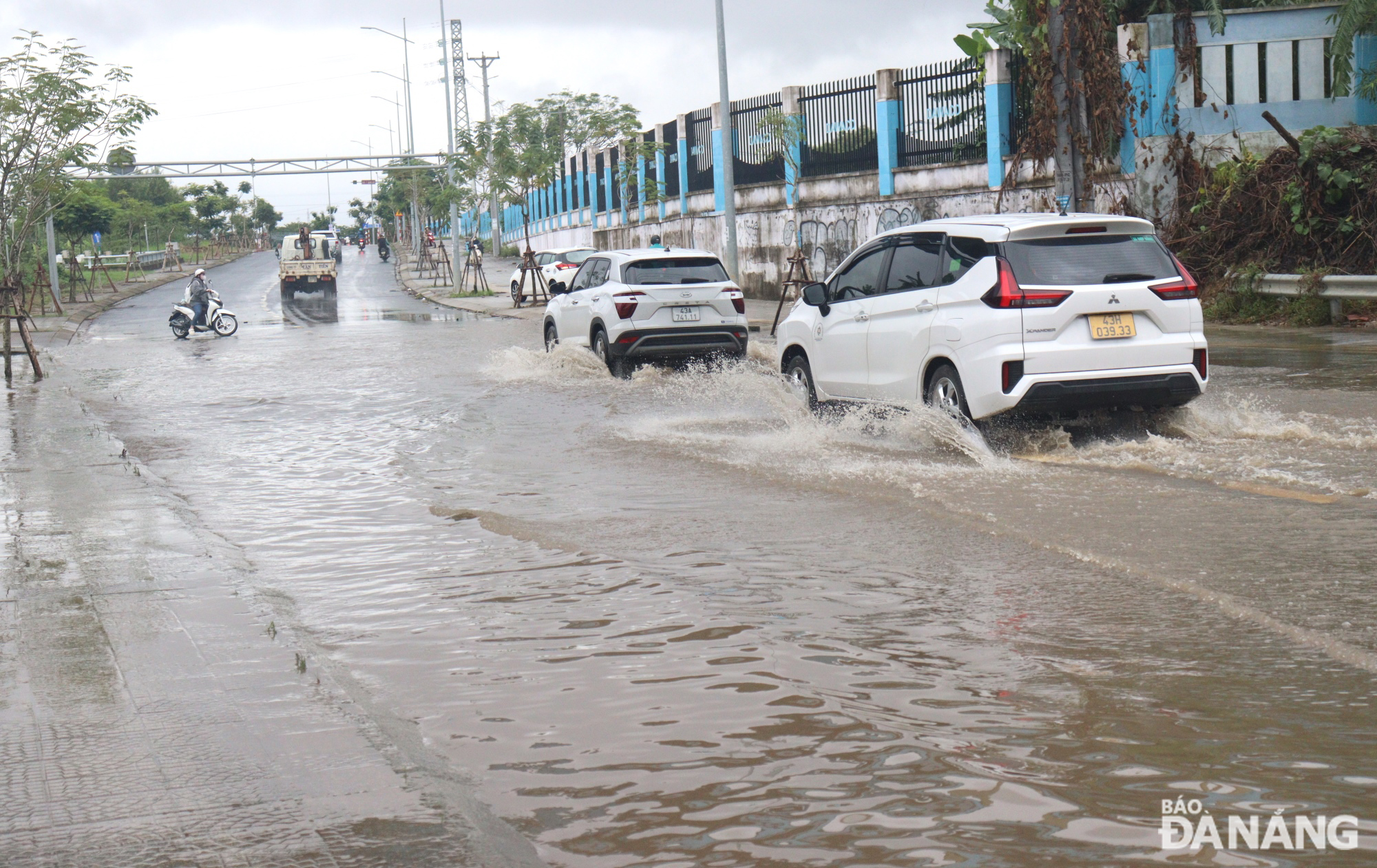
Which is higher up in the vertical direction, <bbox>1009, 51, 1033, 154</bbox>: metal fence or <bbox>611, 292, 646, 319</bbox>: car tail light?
<bbox>1009, 51, 1033, 154</bbox>: metal fence

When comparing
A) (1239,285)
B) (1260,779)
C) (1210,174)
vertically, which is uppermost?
(1210,174)

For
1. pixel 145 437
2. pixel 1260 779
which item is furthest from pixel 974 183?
pixel 1260 779

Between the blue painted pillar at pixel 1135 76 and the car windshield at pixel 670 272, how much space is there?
9.45 meters

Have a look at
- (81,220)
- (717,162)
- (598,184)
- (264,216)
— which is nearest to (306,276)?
(81,220)

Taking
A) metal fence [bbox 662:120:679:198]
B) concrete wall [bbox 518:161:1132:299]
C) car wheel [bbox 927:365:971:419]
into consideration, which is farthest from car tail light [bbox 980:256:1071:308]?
metal fence [bbox 662:120:679:198]

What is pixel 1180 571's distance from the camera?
6.29 meters

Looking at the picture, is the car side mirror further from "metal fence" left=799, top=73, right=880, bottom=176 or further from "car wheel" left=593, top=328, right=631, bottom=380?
"metal fence" left=799, top=73, right=880, bottom=176

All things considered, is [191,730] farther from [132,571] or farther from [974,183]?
[974,183]

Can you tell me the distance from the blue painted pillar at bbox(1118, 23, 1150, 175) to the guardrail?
3838mm

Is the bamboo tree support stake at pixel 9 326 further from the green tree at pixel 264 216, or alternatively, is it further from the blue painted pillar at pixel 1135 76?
the green tree at pixel 264 216

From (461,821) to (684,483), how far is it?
225 inches

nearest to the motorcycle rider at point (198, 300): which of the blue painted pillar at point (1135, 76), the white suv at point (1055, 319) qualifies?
the blue painted pillar at point (1135, 76)

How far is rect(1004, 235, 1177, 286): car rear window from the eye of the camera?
935cm

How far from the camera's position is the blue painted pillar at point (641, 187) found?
143ft
